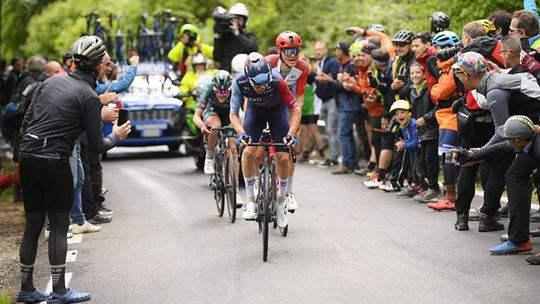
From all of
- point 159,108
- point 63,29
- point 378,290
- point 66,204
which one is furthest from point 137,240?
point 63,29

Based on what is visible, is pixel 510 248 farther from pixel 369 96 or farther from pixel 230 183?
pixel 369 96

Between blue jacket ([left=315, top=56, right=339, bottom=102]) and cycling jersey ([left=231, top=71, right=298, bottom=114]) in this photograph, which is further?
blue jacket ([left=315, top=56, right=339, bottom=102])

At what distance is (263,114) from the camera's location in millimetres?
11195

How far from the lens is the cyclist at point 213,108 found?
13.7 meters

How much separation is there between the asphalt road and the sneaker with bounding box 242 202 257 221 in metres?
0.28

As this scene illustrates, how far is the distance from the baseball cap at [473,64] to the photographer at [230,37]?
7.76 meters

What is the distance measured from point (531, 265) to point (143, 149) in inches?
706

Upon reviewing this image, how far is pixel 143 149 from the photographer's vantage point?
26.2 metres

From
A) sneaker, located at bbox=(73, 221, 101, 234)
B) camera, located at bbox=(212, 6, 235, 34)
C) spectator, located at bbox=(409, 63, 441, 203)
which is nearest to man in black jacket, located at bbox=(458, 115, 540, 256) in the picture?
spectator, located at bbox=(409, 63, 441, 203)

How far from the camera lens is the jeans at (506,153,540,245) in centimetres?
952

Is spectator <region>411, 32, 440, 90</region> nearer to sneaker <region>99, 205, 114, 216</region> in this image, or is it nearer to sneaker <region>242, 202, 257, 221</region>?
sneaker <region>242, 202, 257, 221</region>

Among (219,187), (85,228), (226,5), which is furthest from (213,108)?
(226,5)

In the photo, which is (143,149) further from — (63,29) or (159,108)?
(63,29)

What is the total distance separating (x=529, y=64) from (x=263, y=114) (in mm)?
2925
